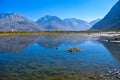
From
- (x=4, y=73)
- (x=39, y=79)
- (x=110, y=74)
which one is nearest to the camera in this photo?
(x=39, y=79)

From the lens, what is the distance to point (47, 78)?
27.6 m

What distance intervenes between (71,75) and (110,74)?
17.9 ft

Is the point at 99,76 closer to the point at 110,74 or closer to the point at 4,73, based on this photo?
the point at 110,74

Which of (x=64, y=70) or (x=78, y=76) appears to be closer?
(x=78, y=76)

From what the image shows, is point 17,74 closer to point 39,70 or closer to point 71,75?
point 39,70

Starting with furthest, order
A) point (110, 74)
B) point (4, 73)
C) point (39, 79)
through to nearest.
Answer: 1. point (4, 73)
2. point (110, 74)
3. point (39, 79)

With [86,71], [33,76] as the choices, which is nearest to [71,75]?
[86,71]

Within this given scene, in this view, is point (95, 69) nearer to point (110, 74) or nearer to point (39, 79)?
point (110, 74)

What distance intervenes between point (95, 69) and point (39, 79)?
10060mm

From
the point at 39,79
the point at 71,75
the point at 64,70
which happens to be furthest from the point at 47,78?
the point at 64,70

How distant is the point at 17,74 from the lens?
3039cm

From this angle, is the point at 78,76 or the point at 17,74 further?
the point at 17,74

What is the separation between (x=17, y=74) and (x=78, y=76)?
8.97m

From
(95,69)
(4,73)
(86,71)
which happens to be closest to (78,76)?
(86,71)
